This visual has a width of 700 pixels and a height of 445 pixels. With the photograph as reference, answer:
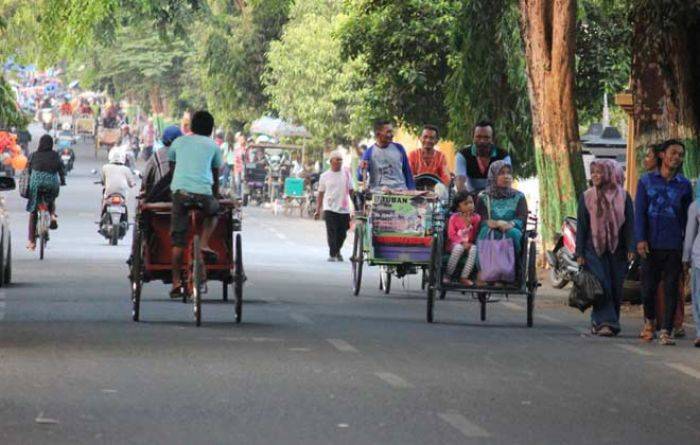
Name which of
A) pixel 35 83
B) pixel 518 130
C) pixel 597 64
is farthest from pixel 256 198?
pixel 35 83

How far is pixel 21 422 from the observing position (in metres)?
11.2

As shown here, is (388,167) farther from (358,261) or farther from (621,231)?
(621,231)

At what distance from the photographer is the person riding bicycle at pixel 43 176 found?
31.5 meters

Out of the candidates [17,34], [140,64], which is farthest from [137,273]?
[140,64]

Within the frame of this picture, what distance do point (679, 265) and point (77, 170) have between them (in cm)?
7604

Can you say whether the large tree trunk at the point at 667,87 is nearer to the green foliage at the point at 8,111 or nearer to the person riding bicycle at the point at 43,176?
the person riding bicycle at the point at 43,176

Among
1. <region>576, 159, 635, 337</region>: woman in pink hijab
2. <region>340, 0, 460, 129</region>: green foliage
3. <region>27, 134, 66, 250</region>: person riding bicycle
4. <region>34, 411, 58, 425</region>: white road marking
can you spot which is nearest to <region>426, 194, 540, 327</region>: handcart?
<region>576, 159, 635, 337</region>: woman in pink hijab

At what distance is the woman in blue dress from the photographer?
63.0 ft

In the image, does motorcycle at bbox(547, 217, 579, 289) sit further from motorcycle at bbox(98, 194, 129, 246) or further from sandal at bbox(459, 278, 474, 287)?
motorcycle at bbox(98, 194, 129, 246)

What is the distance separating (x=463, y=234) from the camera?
19.6 metres

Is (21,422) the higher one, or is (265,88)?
(265,88)

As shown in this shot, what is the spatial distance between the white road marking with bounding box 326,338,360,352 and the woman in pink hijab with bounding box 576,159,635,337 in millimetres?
2665

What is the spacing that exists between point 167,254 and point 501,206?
312cm

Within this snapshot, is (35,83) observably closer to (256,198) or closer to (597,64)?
(256,198)
